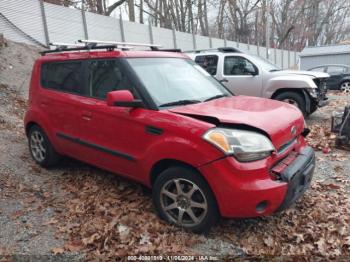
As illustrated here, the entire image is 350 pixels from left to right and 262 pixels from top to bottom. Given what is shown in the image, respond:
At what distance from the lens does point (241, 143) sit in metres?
3.26

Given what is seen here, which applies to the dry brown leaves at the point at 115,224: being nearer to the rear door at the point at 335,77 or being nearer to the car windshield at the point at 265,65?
the car windshield at the point at 265,65

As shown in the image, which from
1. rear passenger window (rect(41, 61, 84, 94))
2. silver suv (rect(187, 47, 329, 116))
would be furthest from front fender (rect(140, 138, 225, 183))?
silver suv (rect(187, 47, 329, 116))

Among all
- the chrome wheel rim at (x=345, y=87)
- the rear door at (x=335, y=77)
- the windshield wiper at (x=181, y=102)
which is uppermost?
the windshield wiper at (x=181, y=102)

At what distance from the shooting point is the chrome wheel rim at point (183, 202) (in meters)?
3.48

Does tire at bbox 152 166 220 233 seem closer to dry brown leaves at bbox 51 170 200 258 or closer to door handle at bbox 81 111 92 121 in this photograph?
dry brown leaves at bbox 51 170 200 258

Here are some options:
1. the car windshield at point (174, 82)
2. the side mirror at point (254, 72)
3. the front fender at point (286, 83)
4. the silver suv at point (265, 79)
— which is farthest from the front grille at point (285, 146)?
the side mirror at point (254, 72)

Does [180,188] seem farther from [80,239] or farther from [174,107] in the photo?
[80,239]

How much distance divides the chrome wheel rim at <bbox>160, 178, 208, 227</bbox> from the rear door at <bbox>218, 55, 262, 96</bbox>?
19.4 feet

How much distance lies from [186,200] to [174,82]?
1.43 metres

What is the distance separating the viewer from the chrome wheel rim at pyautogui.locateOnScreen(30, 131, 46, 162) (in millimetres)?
5348

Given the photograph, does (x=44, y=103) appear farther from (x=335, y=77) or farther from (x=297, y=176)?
(x=335, y=77)

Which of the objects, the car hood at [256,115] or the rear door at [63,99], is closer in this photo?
the car hood at [256,115]

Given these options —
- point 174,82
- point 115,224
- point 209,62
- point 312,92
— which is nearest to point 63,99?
point 174,82

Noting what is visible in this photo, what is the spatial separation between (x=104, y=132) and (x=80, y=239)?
48.5 inches
